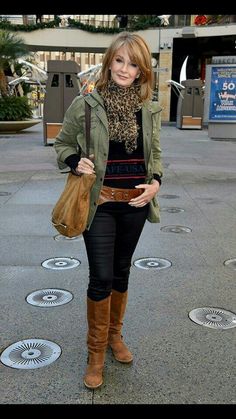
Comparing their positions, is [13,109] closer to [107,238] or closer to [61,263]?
[61,263]

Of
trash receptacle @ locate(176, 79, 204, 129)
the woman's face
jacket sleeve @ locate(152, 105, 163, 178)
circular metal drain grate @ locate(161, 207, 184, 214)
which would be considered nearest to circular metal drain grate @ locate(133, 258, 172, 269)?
jacket sleeve @ locate(152, 105, 163, 178)

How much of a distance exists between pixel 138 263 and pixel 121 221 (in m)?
1.92

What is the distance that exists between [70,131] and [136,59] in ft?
1.70

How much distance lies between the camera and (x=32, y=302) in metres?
3.44

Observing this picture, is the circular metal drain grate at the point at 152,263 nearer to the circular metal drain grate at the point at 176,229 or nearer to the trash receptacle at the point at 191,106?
the circular metal drain grate at the point at 176,229

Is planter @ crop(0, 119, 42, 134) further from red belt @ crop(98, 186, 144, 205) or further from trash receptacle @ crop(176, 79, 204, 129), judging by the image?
red belt @ crop(98, 186, 144, 205)

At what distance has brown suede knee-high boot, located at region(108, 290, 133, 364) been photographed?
8.73 ft

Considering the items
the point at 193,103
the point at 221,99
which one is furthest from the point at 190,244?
the point at 193,103

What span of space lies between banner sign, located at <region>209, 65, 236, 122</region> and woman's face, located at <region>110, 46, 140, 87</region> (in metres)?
15.4

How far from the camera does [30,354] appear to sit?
2738 mm

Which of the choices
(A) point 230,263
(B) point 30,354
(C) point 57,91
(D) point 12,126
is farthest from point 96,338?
(D) point 12,126

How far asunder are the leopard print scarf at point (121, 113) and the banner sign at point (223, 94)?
15.4m

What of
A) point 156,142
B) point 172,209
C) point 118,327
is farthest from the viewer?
point 172,209
